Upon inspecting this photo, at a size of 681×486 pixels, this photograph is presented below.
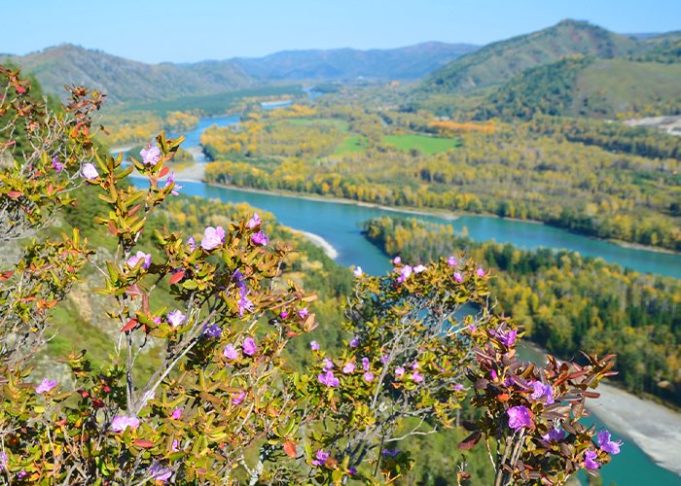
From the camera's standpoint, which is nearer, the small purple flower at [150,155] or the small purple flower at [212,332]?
the small purple flower at [150,155]

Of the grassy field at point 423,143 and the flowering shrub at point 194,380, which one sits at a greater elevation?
the flowering shrub at point 194,380

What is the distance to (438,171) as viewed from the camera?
123 m

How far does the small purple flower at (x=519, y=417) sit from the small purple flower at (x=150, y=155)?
2.68 metres

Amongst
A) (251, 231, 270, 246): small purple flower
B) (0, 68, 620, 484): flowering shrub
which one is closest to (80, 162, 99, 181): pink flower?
(0, 68, 620, 484): flowering shrub

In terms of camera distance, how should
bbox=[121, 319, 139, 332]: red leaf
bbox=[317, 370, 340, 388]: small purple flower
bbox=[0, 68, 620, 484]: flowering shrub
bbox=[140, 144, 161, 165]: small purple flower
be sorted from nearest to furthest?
bbox=[121, 319, 139, 332]: red leaf, bbox=[0, 68, 620, 484]: flowering shrub, bbox=[140, 144, 161, 165]: small purple flower, bbox=[317, 370, 340, 388]: small purple flower

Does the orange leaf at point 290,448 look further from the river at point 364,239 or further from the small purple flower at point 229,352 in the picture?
the river at point 364,239

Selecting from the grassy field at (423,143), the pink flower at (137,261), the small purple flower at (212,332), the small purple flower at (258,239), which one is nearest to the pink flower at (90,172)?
the pink flower at (137,261)

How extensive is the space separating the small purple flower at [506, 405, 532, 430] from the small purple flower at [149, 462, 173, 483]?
7.47 feet

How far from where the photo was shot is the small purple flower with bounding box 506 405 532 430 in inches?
116

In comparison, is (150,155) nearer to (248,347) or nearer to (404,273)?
(248,347)

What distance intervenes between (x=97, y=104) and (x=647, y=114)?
684ft

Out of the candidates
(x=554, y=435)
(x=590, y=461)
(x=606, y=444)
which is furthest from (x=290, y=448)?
(x=606, y=444)

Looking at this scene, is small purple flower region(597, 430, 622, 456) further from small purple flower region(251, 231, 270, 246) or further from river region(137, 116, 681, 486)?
river region(137, 116, 681, 486)

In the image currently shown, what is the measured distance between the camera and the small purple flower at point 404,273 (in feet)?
25.6
